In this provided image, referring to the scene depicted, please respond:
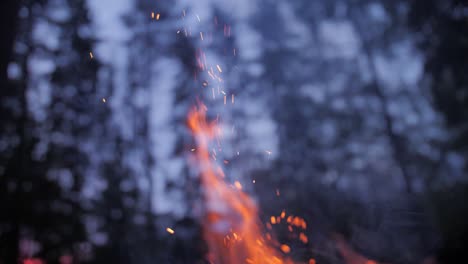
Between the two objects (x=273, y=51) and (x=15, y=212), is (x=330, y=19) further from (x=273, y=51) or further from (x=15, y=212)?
(x=15, y=212)

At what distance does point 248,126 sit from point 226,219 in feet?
4.59

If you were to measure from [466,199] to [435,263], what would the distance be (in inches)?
22.9

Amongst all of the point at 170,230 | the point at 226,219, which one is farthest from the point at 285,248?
the point at 170,230

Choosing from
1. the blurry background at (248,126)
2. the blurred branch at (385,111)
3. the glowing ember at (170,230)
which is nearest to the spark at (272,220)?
the blurry background at (248,126)

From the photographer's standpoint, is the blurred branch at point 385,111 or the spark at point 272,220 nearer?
the blurred branch at point 385,111

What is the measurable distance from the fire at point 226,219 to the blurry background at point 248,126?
221 millimetres

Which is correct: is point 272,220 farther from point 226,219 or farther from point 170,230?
point 170,230

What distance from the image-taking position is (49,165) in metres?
4.86

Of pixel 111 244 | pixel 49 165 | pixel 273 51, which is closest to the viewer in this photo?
pixel 273 51

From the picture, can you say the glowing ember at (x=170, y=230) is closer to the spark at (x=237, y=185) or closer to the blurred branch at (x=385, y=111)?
the spark at (x=237, y=185)

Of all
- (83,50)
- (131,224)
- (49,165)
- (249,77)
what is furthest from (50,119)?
(249,77)

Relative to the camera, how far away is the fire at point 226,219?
350cm

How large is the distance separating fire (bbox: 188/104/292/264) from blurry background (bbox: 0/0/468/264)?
0.22 m

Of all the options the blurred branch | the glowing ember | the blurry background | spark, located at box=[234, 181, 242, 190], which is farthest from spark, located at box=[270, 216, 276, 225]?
the glowing ember
